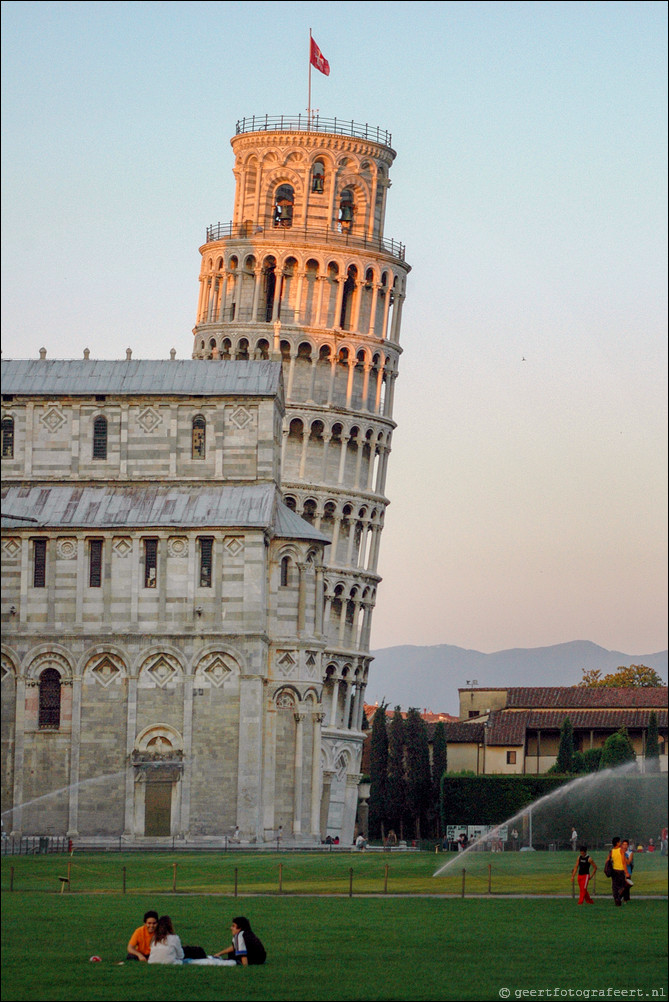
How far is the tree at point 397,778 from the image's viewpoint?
390 ft

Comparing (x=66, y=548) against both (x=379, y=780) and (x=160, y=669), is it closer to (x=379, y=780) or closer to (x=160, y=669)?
(x=160, y=669)

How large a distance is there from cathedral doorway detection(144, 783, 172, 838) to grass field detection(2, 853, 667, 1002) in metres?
26.2

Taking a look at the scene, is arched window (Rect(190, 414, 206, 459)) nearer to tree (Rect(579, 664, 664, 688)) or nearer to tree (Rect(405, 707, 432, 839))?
tree (Rect(405, 707, 432, 839))

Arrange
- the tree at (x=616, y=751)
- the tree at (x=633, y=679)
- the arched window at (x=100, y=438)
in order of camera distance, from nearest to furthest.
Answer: the arched window at (x=100, y=438) → the tree at (x=616, y=751) → the tree at (x=633, y=679)

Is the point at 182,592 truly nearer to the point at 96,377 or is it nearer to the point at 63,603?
the point at 63,603

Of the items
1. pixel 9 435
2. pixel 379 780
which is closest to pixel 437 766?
pixel 379 780

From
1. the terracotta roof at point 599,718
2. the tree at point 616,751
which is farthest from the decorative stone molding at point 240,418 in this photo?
the terracotta roof at point 599,718

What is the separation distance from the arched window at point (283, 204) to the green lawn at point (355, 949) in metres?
78.8

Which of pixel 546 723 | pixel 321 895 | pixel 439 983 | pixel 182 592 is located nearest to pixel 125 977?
pixel 439 983

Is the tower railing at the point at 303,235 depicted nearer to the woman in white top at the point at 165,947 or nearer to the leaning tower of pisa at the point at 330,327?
the leaning tower of pisa at the point at 330,327

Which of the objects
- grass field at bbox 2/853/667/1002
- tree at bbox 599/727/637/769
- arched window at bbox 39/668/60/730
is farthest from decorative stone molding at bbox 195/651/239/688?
tree at bbox 599/727/637/769

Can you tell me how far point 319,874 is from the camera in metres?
60.1

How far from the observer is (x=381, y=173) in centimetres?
12044

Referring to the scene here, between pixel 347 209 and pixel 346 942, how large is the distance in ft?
290
